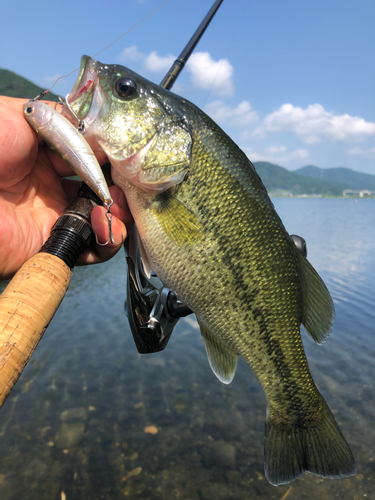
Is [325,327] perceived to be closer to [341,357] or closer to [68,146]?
[68,146]

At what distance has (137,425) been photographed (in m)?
5.32

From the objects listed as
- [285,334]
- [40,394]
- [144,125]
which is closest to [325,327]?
[285,334]

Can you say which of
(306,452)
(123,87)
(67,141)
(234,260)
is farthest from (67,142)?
(306,452)

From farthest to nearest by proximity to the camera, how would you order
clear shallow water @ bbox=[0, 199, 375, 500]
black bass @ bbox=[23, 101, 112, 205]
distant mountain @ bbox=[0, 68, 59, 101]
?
distant mountain @ bbox=[0, 68, 59, 101], clear shallow water @ bbox=[0, 199, 375, 500], black bass @ bbox=[23, 101, 112, 205]

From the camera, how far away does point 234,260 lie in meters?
2.07

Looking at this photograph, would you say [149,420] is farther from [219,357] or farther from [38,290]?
[38,290]

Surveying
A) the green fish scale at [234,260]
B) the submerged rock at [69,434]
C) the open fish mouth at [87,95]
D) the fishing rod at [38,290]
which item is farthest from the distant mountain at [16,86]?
the green fish scale at [234,260]

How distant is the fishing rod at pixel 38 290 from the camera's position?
142 cm

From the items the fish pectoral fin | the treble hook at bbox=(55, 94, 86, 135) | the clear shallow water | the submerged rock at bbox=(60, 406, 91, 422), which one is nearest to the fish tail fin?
the fish pectoral fin

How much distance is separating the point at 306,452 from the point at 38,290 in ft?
6.81

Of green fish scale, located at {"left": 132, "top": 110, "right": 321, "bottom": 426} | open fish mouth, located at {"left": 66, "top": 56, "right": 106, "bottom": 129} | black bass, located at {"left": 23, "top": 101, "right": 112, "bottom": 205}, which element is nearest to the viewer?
black bass, located at {"left": 23, "top": 101, "right": 112, "bottom": 205}

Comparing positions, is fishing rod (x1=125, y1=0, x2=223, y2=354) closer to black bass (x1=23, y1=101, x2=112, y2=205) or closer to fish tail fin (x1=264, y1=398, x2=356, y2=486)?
black bass (x1=23, y1=101, x2=112, y2=205)

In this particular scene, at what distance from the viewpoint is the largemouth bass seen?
2.06m

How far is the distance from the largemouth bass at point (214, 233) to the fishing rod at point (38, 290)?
39cm
